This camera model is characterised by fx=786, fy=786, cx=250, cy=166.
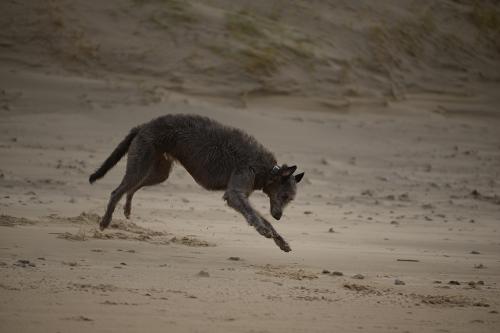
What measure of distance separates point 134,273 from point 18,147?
922cm

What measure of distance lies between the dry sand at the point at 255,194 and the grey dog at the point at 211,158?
0.57 metres

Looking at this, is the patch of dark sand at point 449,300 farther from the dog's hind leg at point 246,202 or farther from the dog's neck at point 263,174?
the dog's neck at point 263,174

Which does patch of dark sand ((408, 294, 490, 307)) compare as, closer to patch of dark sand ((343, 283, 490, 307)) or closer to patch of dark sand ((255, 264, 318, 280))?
patch of dark sand ((343, 283, 490, 307))

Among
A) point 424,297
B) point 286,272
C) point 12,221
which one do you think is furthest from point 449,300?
point 12,221

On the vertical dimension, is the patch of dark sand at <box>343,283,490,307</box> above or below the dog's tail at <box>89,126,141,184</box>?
below

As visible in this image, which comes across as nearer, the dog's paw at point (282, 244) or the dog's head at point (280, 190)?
the dog's paw at point (282, 244)

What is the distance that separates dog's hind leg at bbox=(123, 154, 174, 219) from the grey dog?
207 millimetres

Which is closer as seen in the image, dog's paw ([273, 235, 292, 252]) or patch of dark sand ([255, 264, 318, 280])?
patch of dark sand ([255, 264, 318, 280])

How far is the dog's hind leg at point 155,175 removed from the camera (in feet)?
29.0

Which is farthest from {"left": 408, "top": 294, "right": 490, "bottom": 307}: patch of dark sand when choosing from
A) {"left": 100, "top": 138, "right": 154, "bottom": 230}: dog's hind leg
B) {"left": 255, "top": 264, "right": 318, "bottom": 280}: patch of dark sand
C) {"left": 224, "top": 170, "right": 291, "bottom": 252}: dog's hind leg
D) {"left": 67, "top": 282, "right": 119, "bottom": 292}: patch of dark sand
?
{"left": 100, "top": 138, "right": 154, "bottom": 230}: dog's hind leg

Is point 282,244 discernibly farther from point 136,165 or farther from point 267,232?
point 136,165

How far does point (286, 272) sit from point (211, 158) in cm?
214

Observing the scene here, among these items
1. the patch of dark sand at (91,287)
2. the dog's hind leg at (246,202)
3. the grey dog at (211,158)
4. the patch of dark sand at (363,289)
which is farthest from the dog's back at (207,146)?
the patch of dark sand at (91,287)

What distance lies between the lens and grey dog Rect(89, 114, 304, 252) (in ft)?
27.0
